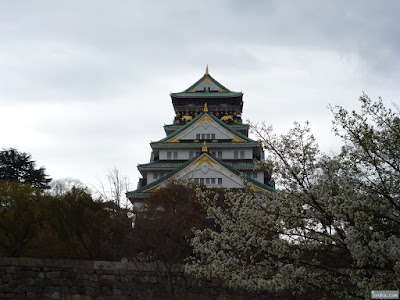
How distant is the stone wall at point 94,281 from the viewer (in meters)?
18.2

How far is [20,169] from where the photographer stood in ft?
129

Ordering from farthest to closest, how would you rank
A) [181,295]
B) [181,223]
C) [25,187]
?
[25,187] < [181,223] < [181,295]

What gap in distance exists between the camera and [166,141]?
48656mm

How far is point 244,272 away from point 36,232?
1291 centimetres

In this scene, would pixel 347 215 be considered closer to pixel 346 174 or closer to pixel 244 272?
pixel 346 174

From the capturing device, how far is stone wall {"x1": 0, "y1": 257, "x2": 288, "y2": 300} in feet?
59.9

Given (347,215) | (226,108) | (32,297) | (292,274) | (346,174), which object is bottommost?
(32,297)

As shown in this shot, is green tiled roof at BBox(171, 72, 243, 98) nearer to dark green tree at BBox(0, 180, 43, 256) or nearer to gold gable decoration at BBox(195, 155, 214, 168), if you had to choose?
gold gable decoration at BBox(195, 155, 214, 168)

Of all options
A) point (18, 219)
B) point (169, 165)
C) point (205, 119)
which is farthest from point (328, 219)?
point (205, 119)

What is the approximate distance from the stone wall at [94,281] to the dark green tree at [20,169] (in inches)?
811

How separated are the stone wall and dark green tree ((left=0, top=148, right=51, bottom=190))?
20.6 metres

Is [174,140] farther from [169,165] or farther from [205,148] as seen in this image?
[205,148]

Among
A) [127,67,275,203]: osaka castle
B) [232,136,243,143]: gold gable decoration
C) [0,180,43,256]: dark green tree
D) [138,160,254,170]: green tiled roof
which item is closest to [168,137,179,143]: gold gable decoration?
[127,67,275,203]: osaka castle

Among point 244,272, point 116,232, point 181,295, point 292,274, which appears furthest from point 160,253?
point 292,274
